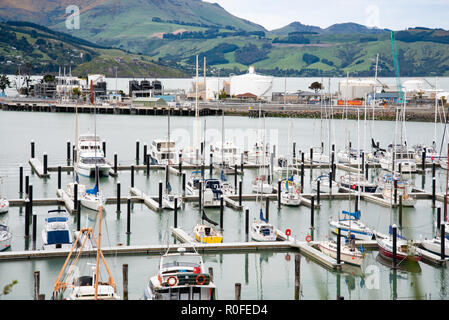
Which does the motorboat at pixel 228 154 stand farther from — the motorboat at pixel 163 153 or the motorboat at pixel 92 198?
the motorboat at pixel 92 198

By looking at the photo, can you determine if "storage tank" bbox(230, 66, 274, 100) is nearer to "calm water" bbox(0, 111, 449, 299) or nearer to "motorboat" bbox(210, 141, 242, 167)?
"calm water" bbox(0, 111, 449, 299)

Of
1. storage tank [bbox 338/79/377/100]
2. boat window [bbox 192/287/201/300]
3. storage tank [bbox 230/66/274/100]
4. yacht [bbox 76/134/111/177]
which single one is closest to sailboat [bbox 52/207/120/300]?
boat window [bbox 192/287/201/300]

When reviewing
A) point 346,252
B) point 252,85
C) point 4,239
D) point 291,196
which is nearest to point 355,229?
point 346,252

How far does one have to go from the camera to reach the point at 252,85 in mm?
144750

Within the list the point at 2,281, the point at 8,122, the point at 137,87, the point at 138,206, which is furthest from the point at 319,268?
the point at 137,87

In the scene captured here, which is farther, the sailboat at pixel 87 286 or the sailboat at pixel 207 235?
the sailboat at pixel 207 235

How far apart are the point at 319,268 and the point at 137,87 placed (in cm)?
12272

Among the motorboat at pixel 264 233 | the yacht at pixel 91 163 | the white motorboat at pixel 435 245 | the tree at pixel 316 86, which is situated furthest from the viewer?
the tree at pixel 316 86

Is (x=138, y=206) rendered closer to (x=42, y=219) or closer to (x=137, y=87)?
(x=42, y=219)

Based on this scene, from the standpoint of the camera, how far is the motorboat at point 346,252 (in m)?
24.3

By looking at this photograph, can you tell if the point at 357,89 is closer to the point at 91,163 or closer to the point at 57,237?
the point at 91,163

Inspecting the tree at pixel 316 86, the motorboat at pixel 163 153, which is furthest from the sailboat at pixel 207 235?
the tree at pixel 316 86

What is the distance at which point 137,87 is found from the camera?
143 metres

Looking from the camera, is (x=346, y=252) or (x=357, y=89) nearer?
(x=346, y=252)
